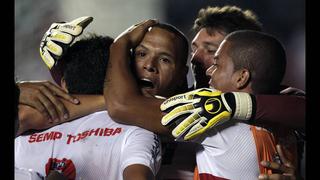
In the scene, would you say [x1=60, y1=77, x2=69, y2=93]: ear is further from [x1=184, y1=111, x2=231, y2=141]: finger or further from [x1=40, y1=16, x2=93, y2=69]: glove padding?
[x1=184, y1=111, x2=231, y2=141]: finger

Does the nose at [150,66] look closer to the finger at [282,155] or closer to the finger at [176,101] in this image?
the finger at [176,101]

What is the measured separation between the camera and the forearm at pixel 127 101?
1095 millimetres

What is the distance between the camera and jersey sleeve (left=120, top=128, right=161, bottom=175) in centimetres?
102

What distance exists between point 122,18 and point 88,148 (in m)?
0.61

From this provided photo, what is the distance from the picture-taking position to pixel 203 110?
1053 mm

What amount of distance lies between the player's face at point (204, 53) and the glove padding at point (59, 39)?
312 mm

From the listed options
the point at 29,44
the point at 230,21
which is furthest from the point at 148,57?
the point at 29,44

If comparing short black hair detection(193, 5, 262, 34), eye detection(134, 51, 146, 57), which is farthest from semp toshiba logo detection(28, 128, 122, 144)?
short black hair detection(193, 5, 262, 34)

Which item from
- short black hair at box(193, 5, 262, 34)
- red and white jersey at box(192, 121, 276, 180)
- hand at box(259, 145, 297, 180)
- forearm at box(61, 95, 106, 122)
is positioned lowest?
hand at box(259, 145, 297, 180)

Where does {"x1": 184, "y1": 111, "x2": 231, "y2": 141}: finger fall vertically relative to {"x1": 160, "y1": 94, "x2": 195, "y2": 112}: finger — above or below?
below

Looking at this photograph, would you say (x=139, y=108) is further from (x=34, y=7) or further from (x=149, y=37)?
(x=34, y=7)

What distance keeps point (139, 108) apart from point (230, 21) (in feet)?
1.54

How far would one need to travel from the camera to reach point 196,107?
3.48ft

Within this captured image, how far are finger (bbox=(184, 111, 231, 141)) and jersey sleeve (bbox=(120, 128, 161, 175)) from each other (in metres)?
0.07
